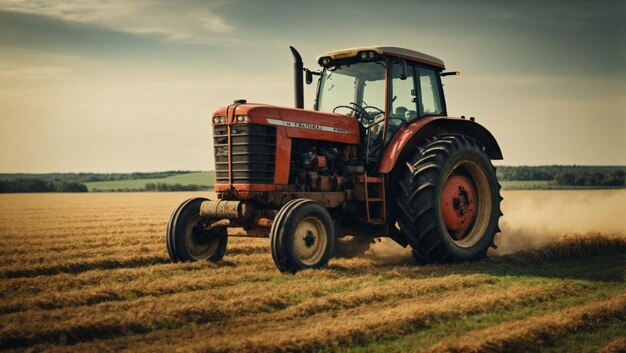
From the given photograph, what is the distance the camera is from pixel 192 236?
9414 mm

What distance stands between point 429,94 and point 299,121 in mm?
2652

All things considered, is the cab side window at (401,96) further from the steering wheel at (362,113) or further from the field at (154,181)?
the field at (154,181)

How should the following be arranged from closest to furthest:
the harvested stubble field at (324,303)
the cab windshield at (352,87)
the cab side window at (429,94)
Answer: the harvested stubble field at (324,303) < the cab windshield at (352,87) < the cab side window at (429,94)

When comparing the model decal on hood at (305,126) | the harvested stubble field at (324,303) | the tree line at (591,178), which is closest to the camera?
the harvested stubble field at (324,303)

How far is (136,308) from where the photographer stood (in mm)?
6191

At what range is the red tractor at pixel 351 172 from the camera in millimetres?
8547

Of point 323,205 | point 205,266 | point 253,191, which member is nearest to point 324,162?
point 323,205

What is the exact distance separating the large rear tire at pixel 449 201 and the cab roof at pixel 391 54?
134cm

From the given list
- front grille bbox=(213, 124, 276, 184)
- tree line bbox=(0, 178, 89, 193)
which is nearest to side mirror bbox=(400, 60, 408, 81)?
front grille bbox=(213, 124, 276, 184)

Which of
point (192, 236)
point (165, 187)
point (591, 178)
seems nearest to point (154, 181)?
point (165, 187)

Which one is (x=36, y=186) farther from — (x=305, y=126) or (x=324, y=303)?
(x=324, y=303)

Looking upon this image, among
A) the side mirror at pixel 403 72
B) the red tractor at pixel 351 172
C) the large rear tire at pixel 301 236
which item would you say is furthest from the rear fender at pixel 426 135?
the large rear tire at pixel 301 236

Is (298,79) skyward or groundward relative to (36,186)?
skyward

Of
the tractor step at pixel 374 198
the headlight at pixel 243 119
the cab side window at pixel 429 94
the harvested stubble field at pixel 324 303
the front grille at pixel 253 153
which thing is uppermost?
the cab side window at pixel 429 94
